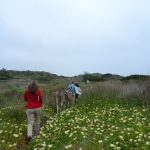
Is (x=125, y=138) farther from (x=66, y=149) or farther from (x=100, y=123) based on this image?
(x=100, y=123)

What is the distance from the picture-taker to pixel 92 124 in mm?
15391

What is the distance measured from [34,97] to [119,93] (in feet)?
35.3

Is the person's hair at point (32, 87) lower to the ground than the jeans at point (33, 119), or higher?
higher

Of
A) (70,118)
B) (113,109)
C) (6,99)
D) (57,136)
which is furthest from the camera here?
(6,99)

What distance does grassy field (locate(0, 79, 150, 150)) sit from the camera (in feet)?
38.8

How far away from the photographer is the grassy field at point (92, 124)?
1183 cm

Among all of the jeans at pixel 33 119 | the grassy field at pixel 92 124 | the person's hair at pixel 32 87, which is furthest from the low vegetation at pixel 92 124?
the person's hair at pixel 32 87

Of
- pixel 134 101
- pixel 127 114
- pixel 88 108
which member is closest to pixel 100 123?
pixel 127 114

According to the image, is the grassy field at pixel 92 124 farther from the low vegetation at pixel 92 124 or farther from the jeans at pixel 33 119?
the jeans at pixel 33 119

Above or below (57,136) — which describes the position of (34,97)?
above

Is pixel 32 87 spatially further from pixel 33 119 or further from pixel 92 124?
pixel 92 124

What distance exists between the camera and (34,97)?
15.8m

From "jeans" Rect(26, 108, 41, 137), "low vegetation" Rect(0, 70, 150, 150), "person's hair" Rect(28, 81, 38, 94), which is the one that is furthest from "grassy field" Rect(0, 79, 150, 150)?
"person's hair" Rect(28, 81, 38, 94)

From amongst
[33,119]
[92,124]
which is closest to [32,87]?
[33,119]
